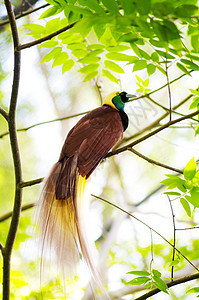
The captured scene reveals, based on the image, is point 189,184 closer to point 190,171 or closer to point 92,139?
point 190,171

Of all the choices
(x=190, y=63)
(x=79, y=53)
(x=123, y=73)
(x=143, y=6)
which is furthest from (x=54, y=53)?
(x=143, y=6)

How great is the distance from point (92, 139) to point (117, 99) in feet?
1.36

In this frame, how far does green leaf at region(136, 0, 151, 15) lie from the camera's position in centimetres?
68

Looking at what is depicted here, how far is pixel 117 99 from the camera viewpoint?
5.59 feet

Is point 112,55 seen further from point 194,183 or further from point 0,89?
point 0,89

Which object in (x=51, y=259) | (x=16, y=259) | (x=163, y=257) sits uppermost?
(x=51, y=259)

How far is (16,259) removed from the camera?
2078mm

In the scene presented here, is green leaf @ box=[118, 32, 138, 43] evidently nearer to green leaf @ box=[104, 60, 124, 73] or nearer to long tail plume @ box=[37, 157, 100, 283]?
green leaf @ box=[104, 60, 124, 73]

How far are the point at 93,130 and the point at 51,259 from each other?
0.46 meters

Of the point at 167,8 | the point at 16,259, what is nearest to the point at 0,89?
the point at 16,259

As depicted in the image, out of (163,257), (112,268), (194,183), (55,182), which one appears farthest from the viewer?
(112,268)

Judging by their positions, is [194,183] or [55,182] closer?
[194,183]

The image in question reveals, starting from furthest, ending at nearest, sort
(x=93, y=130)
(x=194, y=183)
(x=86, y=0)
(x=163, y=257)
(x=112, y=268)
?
(x=112, y=268) < (x=163, y=257) < (x=93, y=130) < (x=194, y=183) < (x=86, y=0)

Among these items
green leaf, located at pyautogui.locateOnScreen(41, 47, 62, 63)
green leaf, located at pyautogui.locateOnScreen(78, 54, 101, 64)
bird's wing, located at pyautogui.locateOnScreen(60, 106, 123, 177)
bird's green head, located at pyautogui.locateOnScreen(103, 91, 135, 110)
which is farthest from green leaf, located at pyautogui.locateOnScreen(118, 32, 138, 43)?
bird's green head, located at pyautogui.locateOnScreen(103, 91, 135, 110)
